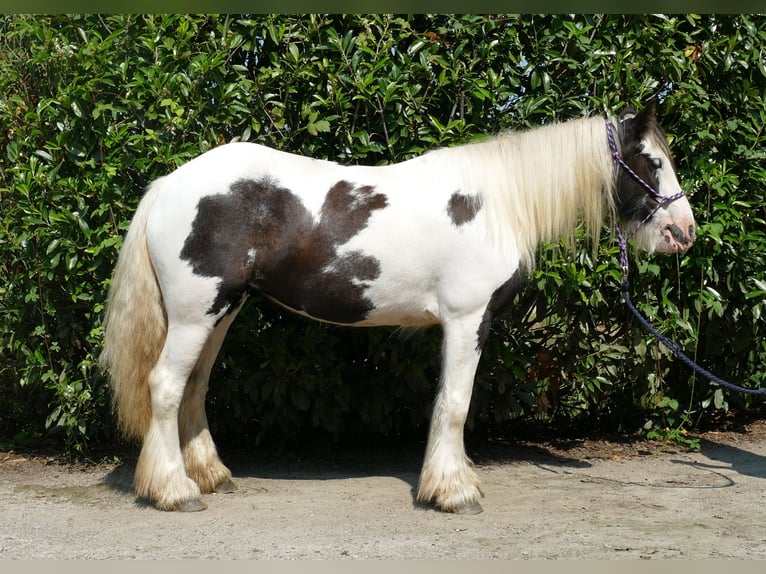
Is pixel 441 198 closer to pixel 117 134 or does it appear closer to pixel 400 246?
pixel 400 246

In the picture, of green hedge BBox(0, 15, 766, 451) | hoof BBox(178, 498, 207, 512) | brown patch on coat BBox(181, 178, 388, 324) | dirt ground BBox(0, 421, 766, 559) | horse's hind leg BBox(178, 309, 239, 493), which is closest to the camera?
dirt ground BBox(0, 421, 766, 559)

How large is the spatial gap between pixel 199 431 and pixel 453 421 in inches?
61.3

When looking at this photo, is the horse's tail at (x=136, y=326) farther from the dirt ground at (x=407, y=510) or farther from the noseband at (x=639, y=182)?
the noseband at (x=639, y=182)

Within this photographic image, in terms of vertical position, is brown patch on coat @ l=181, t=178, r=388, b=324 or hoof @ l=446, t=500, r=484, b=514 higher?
brown patch on coat @ l=181, t=178, r=388, b=324

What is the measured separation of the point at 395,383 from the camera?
18.1 feet

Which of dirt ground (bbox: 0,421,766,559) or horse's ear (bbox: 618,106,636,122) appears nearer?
dirt ground (bbox: 0,421,766,559)

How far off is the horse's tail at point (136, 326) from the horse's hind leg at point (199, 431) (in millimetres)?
287

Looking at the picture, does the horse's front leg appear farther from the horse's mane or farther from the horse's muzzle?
the horse's muzzle

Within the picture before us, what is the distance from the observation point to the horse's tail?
4.43 metres

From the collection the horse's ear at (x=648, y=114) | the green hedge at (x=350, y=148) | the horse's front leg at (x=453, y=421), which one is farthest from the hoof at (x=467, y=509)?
the horse's ear at (x=648, y=114)

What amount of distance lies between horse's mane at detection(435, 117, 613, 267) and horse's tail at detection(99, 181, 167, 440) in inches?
71.2

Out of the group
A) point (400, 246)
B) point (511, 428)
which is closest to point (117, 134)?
point (400, 246)

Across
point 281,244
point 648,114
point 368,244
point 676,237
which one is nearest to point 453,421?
point 368,244

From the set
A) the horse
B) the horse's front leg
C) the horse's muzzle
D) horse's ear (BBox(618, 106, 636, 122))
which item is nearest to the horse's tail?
the horse
